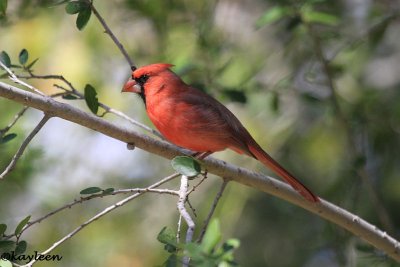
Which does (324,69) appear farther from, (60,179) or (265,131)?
(60,179)

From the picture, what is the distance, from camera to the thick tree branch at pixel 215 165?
7.21 ft

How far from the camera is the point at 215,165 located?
2555 mm

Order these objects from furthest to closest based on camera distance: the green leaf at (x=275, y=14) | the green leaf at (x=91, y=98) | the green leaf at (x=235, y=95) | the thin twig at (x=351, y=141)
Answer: the green leaf at (x=235, y=95)
the green leaf at (x=275, y=14)
the thin twig at (x=351, y=141)
the green leaf at (x=91, y=98)

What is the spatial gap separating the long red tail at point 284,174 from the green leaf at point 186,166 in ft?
1.96

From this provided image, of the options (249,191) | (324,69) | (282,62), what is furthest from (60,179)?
(324,69)

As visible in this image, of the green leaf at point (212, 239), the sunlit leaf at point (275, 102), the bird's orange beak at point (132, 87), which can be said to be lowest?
the green leaf at point (212, 239)

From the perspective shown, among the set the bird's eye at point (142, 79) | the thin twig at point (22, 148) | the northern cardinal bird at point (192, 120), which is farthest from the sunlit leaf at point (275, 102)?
the thin twig at point (22, 148)

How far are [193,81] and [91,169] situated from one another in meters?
1.01

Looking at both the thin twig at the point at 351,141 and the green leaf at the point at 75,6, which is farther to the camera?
the thin twig at the point at 351,141

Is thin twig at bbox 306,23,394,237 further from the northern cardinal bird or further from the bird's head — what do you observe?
the bird's head

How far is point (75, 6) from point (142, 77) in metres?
0.58

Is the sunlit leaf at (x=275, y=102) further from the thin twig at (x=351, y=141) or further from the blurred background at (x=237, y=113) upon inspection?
the thin twig at (x=351, y=141)

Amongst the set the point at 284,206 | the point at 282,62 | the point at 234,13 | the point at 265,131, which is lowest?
the point at 284,206

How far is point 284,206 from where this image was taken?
398 centimetres
